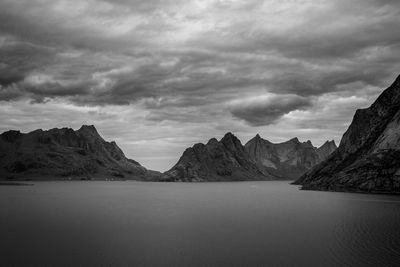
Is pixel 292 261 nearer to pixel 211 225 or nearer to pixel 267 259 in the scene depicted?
pixel 267 259

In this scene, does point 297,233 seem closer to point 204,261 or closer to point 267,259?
point 267,259

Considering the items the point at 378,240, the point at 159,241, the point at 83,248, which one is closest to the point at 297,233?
the point at 378,240

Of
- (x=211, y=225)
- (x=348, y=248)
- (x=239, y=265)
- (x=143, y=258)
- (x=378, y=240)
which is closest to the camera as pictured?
(x=239, y=265)

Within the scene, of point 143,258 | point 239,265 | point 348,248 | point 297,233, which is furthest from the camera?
point 297,233

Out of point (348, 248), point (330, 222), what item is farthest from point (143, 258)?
point (330, 222)

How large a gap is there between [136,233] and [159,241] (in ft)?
39.0

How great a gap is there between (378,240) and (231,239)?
94.3 ft

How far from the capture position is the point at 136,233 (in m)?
83.3

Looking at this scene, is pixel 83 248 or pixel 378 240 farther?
pixel 378 240

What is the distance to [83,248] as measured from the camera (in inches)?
2564

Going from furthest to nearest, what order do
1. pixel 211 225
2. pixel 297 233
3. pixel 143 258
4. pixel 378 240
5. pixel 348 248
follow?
pixel 211 225
pixel 297 233
pixel 378 240
pixel 348 248
pixel 143 258

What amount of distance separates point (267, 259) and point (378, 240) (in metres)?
27.9

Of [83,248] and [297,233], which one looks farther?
[297,233]

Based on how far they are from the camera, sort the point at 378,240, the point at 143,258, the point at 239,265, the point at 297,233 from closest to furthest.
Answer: the point at 239,265, the point at 143,258, the point at 378,240, the point at 297,233
